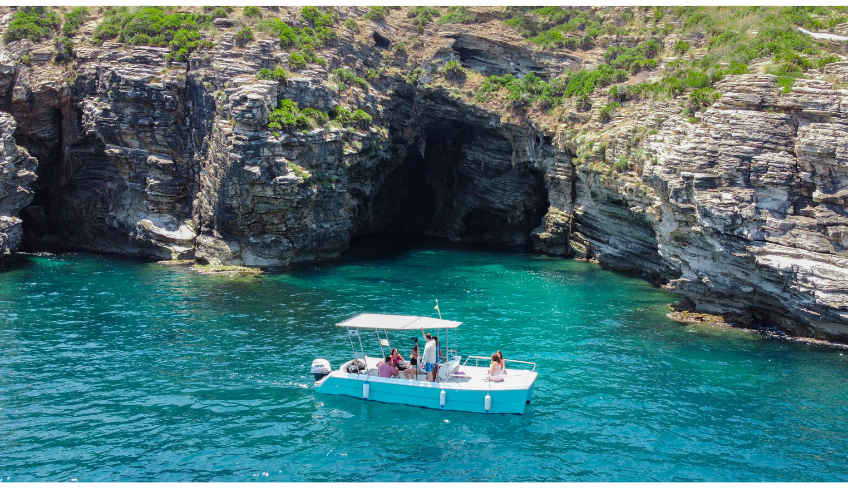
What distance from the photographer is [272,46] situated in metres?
48.5

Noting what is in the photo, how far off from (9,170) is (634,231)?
4407 centimetres

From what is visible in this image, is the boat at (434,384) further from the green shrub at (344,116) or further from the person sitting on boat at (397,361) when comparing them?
the green shrub at (344,116)

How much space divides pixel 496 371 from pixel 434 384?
2.32 metres

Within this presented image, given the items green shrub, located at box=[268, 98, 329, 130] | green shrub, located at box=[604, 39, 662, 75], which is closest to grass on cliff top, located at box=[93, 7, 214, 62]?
green shrub, located at box=[268, 98, 329, 130]

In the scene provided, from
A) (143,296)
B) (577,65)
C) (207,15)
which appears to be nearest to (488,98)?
(577,65)

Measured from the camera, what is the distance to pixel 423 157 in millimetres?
65562

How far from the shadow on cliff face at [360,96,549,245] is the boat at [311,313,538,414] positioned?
34.6 metres

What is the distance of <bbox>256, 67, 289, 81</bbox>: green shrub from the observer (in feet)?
152

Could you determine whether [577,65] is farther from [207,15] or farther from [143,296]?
[143,296]

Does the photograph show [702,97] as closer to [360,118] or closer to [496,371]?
[496,371]

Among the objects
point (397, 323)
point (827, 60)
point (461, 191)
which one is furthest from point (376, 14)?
point (397, 323)

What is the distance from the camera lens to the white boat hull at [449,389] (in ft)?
73.3

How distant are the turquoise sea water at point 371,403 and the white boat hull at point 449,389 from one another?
16.6 inches

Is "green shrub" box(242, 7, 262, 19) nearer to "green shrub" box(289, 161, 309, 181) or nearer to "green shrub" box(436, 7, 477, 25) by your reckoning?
"green shrub" box(289, 161, 309, 181)
